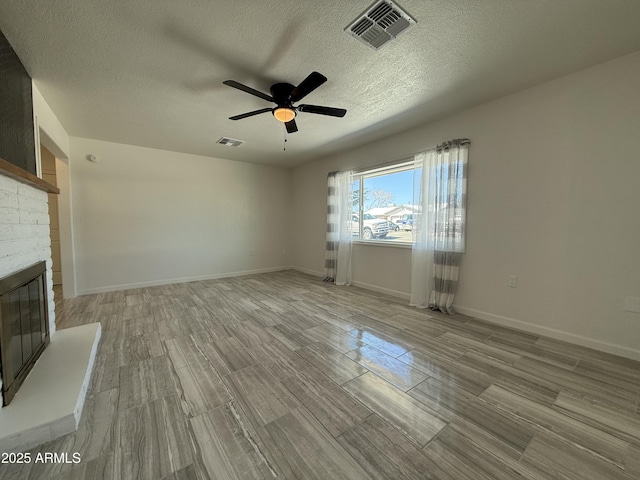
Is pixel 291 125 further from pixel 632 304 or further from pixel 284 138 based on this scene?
pixel 632 304

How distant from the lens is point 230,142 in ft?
13.7

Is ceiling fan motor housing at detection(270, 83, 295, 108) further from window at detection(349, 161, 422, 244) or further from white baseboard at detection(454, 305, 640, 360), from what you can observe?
white baseboard at detection(454, 305, 640, 360)

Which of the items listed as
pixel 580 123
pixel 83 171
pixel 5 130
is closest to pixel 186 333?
pixel 5 130

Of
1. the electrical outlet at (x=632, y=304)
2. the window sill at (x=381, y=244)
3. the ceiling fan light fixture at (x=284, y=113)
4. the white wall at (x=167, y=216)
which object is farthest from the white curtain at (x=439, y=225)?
the white wall at (x=167, y=216)

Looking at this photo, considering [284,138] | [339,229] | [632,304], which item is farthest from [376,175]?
[632,304]

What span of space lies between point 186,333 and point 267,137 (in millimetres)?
2995

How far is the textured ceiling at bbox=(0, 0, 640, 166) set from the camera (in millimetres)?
1608

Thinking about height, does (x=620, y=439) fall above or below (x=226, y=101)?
below

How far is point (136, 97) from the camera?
8.72 feet

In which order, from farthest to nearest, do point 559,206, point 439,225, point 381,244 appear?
point 381,244
point 439,225
point 559,206

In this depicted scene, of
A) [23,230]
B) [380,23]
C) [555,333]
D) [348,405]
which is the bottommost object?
[348,405]

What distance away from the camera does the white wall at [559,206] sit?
2092 millimetres

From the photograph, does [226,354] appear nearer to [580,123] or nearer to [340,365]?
[340,365]

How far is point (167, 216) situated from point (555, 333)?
5834 millimetres
